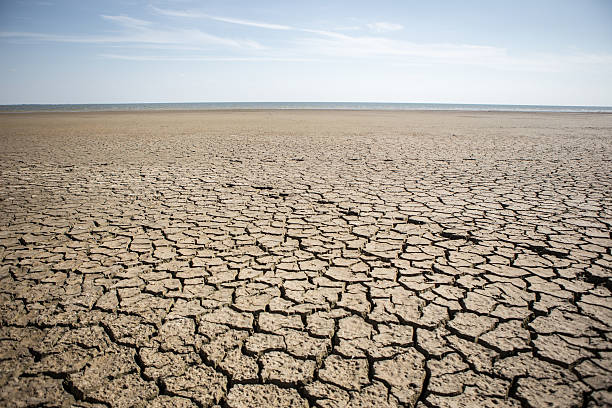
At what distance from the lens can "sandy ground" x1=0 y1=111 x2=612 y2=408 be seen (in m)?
1.50

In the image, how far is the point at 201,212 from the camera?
3914mm

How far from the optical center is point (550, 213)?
12.5 feet

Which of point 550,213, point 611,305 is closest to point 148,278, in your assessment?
point 611,305

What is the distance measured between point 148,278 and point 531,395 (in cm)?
225

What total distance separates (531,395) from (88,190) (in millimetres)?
5282

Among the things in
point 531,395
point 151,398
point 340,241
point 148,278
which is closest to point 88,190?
point 148,278

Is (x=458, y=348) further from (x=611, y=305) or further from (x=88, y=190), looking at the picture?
(x=88, y=190)

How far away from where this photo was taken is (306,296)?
220 centimetres

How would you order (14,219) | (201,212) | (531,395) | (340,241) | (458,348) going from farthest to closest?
(201,212), (14,219), (340,241), (458,348), (531,395)

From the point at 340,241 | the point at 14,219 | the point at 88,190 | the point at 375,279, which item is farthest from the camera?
the point at 88,190

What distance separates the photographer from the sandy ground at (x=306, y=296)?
1497 millimetres

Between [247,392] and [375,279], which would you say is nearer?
[247,392]

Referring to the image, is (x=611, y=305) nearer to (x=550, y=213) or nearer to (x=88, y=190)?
(x=550, y=213)

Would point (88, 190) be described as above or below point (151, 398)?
above
